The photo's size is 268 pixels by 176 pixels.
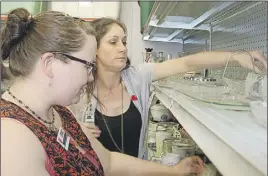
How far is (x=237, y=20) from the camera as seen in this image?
1.47 metres

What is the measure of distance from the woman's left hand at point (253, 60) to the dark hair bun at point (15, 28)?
0.71 metres

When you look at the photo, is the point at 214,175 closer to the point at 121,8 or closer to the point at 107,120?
the point at 107,120

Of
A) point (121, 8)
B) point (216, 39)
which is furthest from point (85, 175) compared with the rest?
point (121, 8)

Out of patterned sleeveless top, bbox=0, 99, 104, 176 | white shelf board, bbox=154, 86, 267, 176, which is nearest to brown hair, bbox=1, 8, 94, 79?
patterned sleeveless top, bbox=0, 99, 104, 176

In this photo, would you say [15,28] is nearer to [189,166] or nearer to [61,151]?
[61,151]

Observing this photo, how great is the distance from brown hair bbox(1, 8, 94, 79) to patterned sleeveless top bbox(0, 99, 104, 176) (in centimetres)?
15

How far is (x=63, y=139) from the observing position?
991mm

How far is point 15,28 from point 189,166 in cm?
80

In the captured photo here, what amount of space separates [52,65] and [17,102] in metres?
0.15

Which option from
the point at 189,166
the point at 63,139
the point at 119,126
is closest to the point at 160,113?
the point at 119,126

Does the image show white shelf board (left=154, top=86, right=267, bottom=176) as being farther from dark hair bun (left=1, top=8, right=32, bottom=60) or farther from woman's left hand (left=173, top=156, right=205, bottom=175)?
dark hair bun (left=1, top=8, right=32, bottom=60)

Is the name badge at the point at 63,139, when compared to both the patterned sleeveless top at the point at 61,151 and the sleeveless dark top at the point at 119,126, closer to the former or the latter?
the patterned sleeveless top at the point at 61,151

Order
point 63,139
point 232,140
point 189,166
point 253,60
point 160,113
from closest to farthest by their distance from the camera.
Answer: point 232,140 < point 253,60 < point 63,139 < point 189,166 < point 160,113

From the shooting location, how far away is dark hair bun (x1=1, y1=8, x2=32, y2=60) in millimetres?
975
